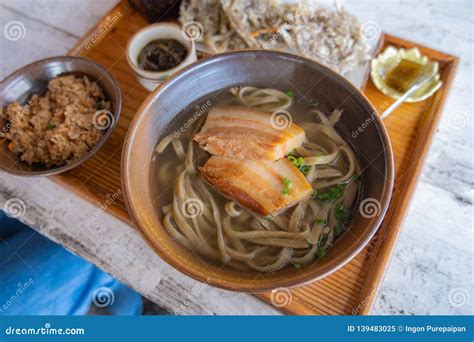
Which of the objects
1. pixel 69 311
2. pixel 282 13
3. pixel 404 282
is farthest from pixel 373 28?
pixel 69 311

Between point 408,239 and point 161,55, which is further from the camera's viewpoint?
point 161,55

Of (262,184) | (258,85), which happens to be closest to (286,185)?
(262,184)

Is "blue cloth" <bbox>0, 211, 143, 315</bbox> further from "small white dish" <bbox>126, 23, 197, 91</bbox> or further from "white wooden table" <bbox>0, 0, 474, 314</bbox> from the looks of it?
"small white dish" <bbox>126, 23, 197, 91</bbox>

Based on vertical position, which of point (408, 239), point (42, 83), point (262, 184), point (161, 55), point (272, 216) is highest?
point (42, 83)

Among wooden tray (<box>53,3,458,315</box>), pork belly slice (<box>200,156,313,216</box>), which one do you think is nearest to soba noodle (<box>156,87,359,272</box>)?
pork belly slice (<box>200,156,313,216</box>)

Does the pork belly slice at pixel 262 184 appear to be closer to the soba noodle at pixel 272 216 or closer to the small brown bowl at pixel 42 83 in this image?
the soba noodle at pixel 272 216

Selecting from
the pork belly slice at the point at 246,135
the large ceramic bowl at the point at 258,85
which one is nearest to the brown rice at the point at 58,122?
the large ceramic bowl at the point at 258,85

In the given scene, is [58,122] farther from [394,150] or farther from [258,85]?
[394,150]
